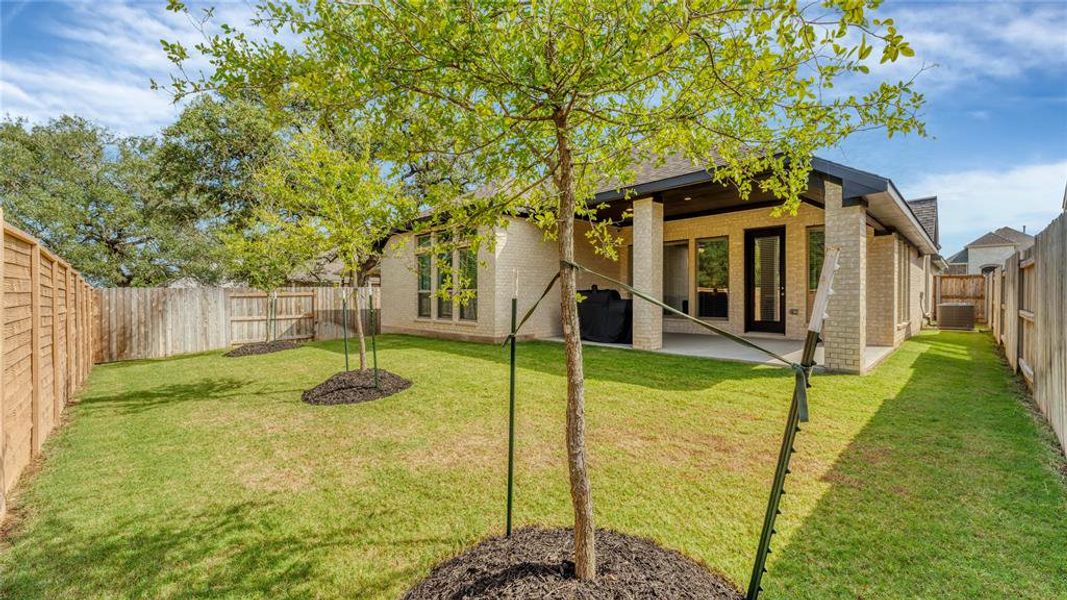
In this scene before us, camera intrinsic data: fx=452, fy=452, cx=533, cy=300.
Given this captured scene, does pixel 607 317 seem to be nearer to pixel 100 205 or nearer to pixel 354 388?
pixel 354 388

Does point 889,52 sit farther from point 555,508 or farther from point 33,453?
point 33,453

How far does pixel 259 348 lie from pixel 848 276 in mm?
11880

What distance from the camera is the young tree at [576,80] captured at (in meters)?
1.40

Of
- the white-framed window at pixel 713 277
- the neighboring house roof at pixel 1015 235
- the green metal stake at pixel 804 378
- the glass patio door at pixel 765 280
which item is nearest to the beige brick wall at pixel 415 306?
the white-framed window at pixel 713 277

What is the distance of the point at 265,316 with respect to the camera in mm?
12219

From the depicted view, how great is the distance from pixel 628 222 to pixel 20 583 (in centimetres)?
1138

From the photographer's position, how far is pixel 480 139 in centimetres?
209

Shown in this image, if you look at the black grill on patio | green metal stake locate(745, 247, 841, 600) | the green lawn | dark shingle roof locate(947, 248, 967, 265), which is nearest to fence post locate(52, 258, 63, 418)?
the green lawn

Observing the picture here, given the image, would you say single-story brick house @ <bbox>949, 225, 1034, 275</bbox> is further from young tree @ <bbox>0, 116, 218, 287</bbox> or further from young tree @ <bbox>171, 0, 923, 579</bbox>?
young tree @ <bbox>0, 116, 218, 287</bbox>

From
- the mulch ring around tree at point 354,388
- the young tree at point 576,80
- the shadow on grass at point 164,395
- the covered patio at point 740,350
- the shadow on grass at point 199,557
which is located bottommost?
Answer: the shadow on grass at point 199,557

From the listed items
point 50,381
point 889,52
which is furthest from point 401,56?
point 50,381

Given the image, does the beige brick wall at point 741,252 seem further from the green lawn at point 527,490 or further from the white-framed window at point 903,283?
the green lawn at point 527,490

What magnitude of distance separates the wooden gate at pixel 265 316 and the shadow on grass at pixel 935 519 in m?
12.9

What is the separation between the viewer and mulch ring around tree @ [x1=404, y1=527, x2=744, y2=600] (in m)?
1.81
